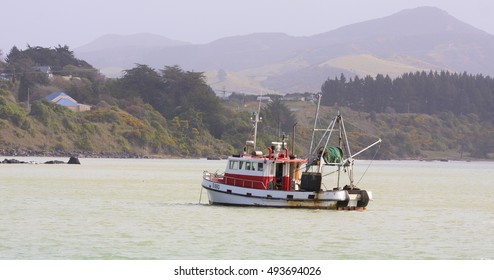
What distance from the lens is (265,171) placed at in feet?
210

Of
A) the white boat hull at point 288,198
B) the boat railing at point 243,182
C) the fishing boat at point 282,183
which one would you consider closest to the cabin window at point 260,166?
the fishing boat at point 282,183

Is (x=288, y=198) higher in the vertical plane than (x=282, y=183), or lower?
lower

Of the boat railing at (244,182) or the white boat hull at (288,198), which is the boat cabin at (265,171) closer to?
A: the boat railing at (244,182)

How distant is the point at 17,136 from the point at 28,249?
156 meters

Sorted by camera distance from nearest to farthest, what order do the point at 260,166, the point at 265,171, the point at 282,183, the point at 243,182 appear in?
the point at 265,171 < the point at 260,166 < the point at 282,183 < the point at 243,182

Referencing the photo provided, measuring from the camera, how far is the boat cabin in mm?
64000

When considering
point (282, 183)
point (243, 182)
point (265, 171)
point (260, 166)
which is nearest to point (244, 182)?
point (243, 182)

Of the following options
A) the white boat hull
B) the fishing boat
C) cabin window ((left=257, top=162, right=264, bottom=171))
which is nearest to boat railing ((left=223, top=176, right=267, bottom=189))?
the fishing boat

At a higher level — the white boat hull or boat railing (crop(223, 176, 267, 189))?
boat railing (crop(223, 176, 267, 189))

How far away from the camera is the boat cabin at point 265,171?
64.0m

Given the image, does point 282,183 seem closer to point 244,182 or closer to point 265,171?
point 265,171

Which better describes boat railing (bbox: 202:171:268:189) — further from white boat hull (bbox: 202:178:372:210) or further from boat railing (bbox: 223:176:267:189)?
white boat hull (bbox: 202:178:372:210)

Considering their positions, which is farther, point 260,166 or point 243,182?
point 243,182

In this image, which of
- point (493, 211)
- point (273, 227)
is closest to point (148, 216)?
point (273, 227)
